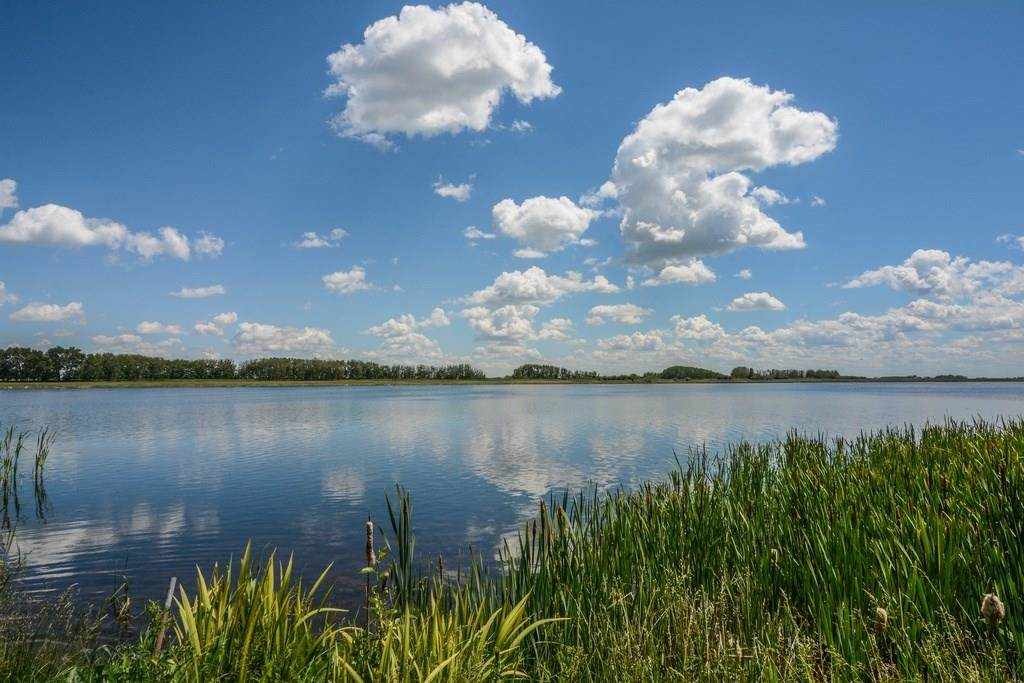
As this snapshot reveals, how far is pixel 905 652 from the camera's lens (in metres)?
6.09

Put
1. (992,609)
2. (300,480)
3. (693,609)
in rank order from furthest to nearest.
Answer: (300,480), (693,609), (992,609)

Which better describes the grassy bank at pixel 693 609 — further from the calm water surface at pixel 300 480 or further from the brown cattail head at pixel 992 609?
the calm water surface at pixel 300 480

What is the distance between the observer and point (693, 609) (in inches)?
262

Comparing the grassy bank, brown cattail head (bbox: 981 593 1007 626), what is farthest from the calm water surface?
brown cattail head (bbox: 981 593 1007 626)

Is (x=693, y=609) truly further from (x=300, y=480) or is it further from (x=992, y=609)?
(x=300, y=480)

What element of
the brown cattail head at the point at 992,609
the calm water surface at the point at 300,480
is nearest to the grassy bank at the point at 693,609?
the brown cattail head at the point at 992,609

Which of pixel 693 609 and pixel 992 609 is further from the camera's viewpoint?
pixel 693 609

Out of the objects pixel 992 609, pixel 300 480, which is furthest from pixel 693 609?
pixel 300 480

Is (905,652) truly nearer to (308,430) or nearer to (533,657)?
(533,657)

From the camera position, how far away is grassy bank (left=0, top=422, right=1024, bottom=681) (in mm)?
5723

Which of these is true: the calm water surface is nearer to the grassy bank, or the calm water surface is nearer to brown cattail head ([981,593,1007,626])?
the grassy bank

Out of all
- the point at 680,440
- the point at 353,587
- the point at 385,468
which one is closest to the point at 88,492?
the point at 385,468

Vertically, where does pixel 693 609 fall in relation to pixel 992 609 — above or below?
below

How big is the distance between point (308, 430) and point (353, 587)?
39821mm
